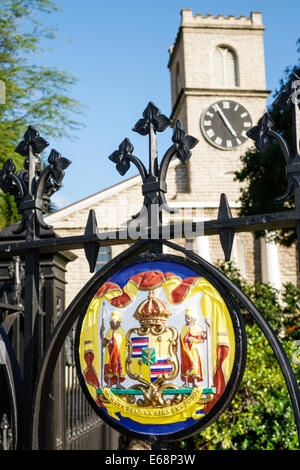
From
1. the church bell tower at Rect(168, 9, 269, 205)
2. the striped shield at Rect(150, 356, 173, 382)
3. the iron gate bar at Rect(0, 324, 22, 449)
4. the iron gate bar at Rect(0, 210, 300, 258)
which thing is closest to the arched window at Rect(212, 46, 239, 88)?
the church bell tower at Rect(168, 9, 269, 205)

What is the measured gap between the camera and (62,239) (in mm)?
2693

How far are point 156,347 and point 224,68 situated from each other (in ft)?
80.2

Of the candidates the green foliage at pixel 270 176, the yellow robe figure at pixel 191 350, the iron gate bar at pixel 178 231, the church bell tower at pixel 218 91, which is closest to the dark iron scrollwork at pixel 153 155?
the iron gate bar at pixel 178 231

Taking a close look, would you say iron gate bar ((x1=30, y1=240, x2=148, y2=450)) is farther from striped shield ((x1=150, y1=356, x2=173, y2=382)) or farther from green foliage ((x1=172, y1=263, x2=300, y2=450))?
green foliage ((x1=172, y1=263, x2=300, y2=450))

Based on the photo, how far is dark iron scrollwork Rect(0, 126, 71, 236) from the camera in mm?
2797

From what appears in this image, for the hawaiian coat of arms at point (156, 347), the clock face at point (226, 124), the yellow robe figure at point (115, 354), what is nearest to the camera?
the hawaiian coat of arms at point (156, 347)

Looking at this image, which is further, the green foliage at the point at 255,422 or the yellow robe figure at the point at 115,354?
the green foliage at the point at 255,422

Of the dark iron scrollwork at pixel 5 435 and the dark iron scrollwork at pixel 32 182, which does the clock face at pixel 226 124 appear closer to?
the dark iron scrollwork at pixel 32 182

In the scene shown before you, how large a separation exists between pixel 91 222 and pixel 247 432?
11.7 ft

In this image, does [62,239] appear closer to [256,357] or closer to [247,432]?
[247,432]

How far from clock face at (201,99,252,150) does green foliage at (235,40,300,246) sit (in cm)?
993

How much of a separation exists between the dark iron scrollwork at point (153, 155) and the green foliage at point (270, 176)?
884 centimetres

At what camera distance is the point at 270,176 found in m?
12.5

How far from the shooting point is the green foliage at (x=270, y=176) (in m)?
11.8
